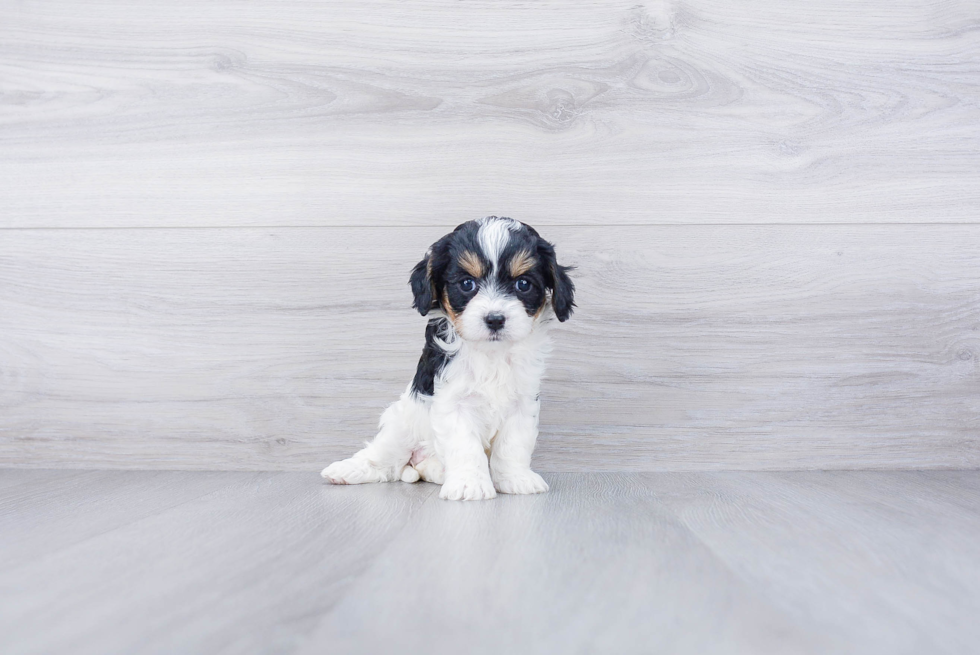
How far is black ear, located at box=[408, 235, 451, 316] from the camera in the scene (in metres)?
1.63

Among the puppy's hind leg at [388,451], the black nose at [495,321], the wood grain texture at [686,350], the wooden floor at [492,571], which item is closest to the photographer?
the wooden floor at [492,571]

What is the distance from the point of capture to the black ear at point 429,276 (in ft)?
5.34

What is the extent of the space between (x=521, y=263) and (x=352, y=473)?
2.23 ft

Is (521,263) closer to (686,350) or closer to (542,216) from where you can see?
(542,216)

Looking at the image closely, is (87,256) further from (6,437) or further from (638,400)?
(638,400)

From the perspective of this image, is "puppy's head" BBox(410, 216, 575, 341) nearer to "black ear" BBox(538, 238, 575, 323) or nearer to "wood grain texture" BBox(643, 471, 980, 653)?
"black ear" BBox(538, 238, 575, 323)

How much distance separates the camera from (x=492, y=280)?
157 cm

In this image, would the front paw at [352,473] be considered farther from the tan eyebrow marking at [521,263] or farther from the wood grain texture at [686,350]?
the tan eyebrow marking at [521,263]

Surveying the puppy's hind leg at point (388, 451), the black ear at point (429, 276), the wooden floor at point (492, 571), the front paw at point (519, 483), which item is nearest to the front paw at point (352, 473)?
the puppy's hind leg at point (388, 451)

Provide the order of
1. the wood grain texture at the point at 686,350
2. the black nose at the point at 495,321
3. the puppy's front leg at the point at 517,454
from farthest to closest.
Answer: the wood grain texture at the point at 686,350 → the puppy's front leg at the point at 517,454 → the black nose at the point at 495,321

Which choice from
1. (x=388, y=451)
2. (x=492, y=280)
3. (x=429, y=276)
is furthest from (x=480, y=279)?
(x=388, y=451)

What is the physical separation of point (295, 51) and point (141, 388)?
106cm

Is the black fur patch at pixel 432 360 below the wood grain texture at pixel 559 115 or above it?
below

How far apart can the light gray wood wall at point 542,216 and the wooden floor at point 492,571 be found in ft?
1.29
